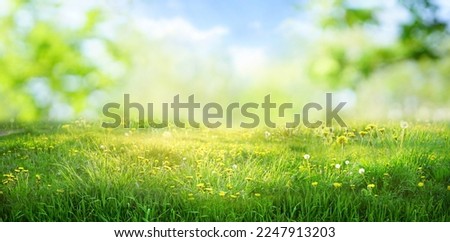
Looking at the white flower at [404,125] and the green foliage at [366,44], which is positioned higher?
the green foliage at [366,44]

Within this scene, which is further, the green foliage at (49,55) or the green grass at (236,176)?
the green foliage at (49,55)

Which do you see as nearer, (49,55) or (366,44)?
(366,44)

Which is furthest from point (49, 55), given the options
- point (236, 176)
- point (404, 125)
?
point (404, 125)

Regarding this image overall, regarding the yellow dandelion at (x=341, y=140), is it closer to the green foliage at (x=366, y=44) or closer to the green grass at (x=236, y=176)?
the green grass at (x=236, y=176)

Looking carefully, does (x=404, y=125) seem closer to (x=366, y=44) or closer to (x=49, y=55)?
(x=366, y=44)

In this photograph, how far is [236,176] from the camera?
2932 millimetres

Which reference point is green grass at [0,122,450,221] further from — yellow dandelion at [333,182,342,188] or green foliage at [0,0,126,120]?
green foliage at [0,0,126,120]

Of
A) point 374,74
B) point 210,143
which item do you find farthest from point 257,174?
point 374,74

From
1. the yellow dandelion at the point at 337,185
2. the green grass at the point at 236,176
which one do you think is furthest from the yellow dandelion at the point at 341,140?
the yellow dandelion at the point at 337,185

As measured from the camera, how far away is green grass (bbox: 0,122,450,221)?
2918 mm

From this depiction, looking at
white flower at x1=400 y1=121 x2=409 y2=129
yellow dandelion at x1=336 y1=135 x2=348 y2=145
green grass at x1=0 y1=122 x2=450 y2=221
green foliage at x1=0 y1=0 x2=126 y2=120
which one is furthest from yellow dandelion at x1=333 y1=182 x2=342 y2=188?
green foliage at x1=0 y1=0 x2=126 y2=120

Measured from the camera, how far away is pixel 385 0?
2938mm

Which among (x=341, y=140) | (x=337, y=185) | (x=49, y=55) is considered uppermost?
(x=49, y=55)

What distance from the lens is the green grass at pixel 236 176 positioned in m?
2.92
